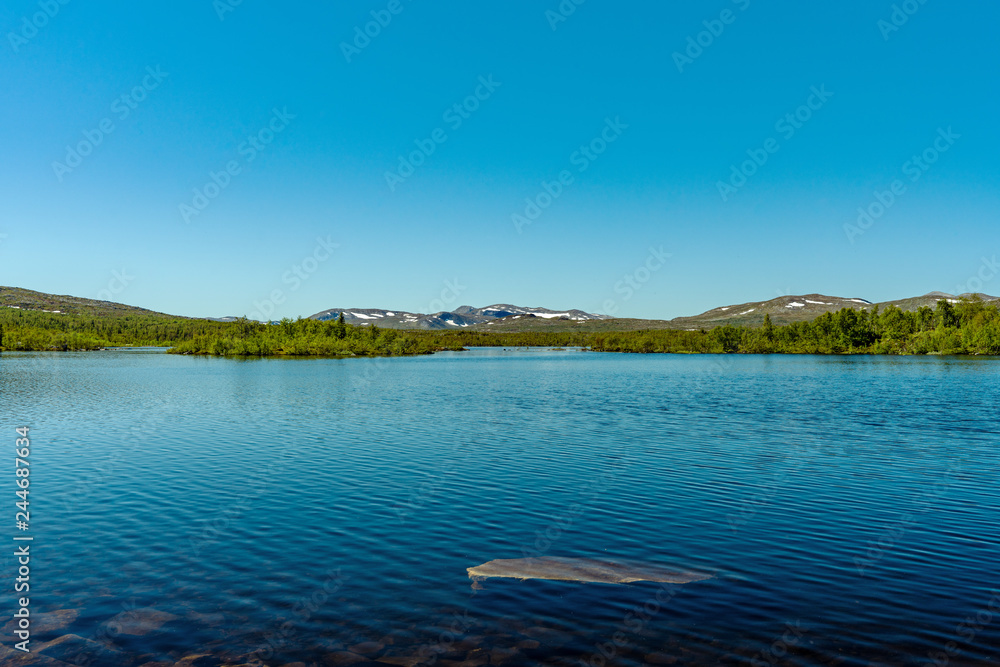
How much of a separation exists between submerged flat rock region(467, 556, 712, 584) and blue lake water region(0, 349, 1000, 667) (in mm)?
428

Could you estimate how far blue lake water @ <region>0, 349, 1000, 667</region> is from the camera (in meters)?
11.0

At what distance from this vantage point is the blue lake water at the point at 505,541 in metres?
11.0

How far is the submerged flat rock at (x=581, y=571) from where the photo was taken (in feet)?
45.9

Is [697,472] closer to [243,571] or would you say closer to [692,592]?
[692,592]

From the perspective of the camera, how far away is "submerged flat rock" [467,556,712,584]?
13984 mm

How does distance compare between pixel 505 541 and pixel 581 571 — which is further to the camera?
pixel 505 541

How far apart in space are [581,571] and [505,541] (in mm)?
3056

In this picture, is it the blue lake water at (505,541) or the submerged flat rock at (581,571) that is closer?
the blue lake water at (505,541)

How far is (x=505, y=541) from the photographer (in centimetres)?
1692

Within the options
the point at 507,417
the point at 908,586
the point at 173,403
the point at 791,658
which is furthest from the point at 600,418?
the point at 173,403

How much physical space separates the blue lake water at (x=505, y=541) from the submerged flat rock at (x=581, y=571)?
43cm

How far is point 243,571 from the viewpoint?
47.6 ft

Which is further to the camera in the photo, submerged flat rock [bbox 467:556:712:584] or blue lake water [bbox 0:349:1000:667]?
submerged flat rock [bbox 467:556:712:584]

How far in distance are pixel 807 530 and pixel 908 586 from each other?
4261mm
